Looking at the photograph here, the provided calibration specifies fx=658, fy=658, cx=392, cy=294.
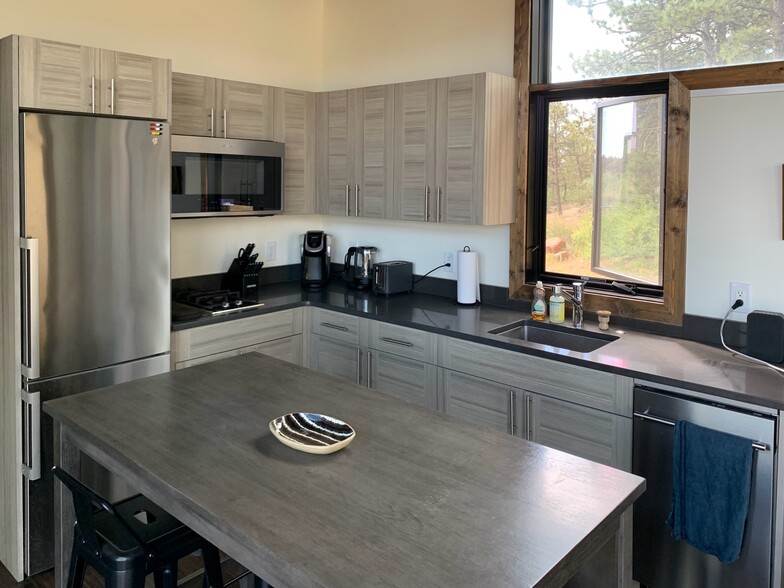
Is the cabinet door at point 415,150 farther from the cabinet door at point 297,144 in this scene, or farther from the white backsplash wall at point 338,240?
the cabinet door at point 297,144

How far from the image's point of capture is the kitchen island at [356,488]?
1.26 meters

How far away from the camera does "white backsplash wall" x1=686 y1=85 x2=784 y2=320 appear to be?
260cm

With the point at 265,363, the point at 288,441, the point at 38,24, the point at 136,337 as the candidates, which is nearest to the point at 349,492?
the point at 288,441

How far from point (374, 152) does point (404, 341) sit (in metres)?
1.14

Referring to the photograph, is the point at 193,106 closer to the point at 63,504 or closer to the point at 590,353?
the point at 63,504

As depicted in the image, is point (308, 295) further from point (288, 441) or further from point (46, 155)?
point (288, 441)

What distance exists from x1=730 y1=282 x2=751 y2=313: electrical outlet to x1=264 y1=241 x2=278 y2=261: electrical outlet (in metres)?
2.69

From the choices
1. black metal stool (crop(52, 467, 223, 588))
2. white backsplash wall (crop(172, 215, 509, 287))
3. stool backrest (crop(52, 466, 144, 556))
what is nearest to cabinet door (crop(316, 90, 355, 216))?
white backsplash wall (crop(172, 215, 509, 287))

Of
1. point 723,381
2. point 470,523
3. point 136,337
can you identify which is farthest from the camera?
point 136,337

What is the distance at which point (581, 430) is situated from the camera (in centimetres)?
268

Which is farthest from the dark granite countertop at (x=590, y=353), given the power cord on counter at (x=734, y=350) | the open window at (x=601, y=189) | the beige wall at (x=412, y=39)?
the beige wall at (x=412, y=39)

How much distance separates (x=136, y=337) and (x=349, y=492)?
1788mm

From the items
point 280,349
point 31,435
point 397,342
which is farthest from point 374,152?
point 31,435

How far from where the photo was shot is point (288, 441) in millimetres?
1742
